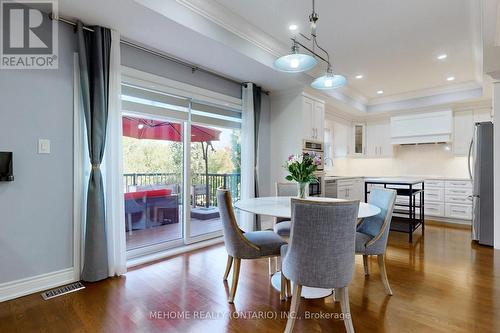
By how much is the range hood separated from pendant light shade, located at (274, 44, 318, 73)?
15.6 feet

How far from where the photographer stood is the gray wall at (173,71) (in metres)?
2.99

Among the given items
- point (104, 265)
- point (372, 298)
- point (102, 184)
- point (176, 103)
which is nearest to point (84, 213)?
point (102, 184)

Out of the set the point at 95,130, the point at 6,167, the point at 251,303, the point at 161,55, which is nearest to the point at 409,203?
the point at 251,303

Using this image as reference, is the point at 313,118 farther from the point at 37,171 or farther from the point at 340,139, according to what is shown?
the point at 37,171

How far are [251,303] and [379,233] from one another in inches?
49.5

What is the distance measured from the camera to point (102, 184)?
104 inches

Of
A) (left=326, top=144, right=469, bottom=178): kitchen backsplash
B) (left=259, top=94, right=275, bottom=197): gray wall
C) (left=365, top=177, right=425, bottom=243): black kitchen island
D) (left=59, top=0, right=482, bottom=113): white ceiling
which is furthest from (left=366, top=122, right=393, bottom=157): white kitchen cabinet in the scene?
(left=259, top=94, right=275, bottom=197): gray wall

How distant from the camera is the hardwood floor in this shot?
185 cm

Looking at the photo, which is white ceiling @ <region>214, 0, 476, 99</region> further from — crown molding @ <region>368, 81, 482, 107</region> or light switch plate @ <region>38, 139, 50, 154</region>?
light switch plate @ <region>38, 139, 50, 154</region>

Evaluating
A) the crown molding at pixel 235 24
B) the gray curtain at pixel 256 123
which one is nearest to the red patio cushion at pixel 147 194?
the gray curtain at pixel 256 123

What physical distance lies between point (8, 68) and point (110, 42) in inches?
34.5

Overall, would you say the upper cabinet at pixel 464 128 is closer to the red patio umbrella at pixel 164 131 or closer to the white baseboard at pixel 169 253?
the red patio umbrella at pixel 164 131

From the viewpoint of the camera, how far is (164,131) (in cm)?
353

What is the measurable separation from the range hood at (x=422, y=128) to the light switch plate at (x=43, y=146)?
6531 mm
